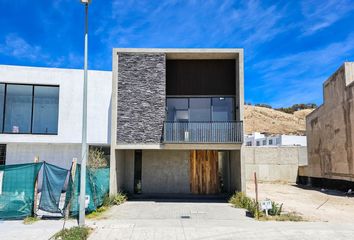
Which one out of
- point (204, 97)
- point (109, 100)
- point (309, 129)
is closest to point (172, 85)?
point (204, 97)

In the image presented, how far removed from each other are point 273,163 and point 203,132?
1770 cm

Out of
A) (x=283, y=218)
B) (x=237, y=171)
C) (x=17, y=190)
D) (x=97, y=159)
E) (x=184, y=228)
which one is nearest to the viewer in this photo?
(x=184, y=228)

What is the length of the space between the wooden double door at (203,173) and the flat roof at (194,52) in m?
5.80

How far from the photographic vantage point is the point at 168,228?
10570mm

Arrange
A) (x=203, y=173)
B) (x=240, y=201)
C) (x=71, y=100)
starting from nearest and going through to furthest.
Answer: (x=240, y=201)
(x=203, y=173)
(x=71, y=100)

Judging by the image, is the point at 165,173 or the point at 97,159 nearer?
the point at 165,173

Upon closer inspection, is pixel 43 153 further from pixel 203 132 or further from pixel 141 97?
pixel 203 132

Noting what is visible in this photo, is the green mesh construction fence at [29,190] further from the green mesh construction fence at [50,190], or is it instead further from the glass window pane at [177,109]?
the glass window pane at [177,109]

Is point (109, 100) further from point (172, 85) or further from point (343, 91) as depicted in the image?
point (343, 91)

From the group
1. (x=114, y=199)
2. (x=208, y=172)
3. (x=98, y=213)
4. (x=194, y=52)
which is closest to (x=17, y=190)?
(x=98, y=213)

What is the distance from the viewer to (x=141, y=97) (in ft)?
58.4

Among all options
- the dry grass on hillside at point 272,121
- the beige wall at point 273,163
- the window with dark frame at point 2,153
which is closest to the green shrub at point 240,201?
the window with dark frame at point 2,153

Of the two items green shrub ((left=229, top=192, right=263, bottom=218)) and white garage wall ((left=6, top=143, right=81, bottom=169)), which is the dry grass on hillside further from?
green shrub ((left=229, top=192, right=263, bottom=218))

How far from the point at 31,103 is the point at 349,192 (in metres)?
22.0
